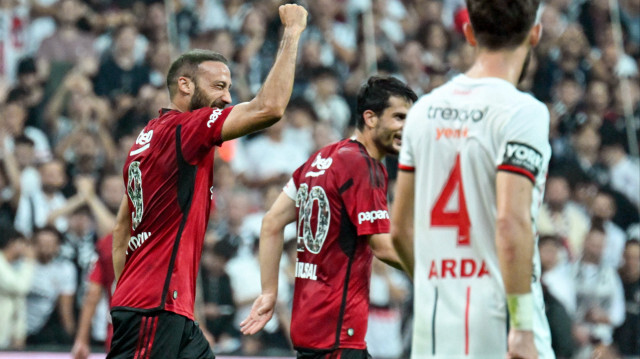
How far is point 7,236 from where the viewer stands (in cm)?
1033

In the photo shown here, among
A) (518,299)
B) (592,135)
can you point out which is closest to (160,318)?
(518,299)

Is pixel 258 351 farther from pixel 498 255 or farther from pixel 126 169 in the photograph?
pixel 498 255

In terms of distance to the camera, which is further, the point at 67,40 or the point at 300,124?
the point at 67,40

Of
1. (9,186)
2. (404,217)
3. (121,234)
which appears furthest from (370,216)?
(9,186)

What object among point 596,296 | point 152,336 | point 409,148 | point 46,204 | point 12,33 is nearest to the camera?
point 409,148

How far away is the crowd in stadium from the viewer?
1052 centimetres

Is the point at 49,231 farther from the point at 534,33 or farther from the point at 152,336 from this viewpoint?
the point at 534,33

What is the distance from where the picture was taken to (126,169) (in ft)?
18.8

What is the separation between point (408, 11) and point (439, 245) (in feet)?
38.5

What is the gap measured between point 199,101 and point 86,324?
3721 mm

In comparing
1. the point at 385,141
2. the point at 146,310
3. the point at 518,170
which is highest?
the point at 385,141

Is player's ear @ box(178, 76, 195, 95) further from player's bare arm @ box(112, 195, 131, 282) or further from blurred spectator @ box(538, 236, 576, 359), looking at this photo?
blurred spectator @ box(538, 236, 576, 359)

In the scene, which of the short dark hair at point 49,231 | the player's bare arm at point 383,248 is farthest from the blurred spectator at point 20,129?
the player's bare arm at point 383,248

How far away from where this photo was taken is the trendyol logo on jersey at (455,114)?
371cm
